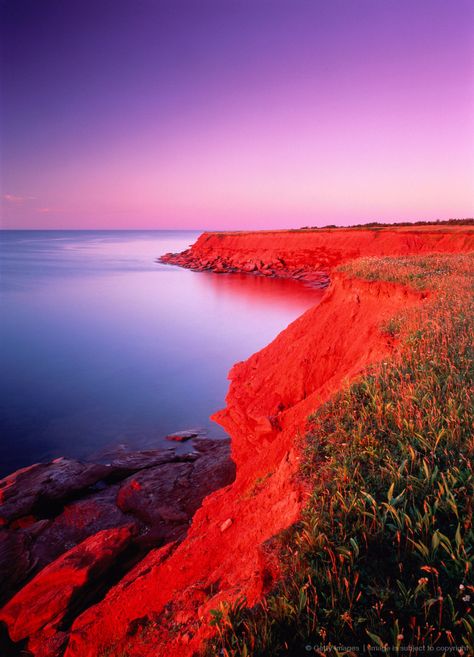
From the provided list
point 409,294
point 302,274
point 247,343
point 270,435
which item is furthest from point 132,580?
point 302,274

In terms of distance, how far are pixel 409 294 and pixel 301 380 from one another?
12.5ft

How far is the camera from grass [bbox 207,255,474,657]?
78.6 inches

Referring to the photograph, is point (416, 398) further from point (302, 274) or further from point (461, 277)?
point (302, 274)

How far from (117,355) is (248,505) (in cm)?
1720

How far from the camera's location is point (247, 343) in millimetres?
24328

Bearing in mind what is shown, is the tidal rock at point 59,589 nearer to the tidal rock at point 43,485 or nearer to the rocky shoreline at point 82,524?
the rocky shoreline at point 82,524

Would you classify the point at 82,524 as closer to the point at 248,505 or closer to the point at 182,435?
the point at 182,435
